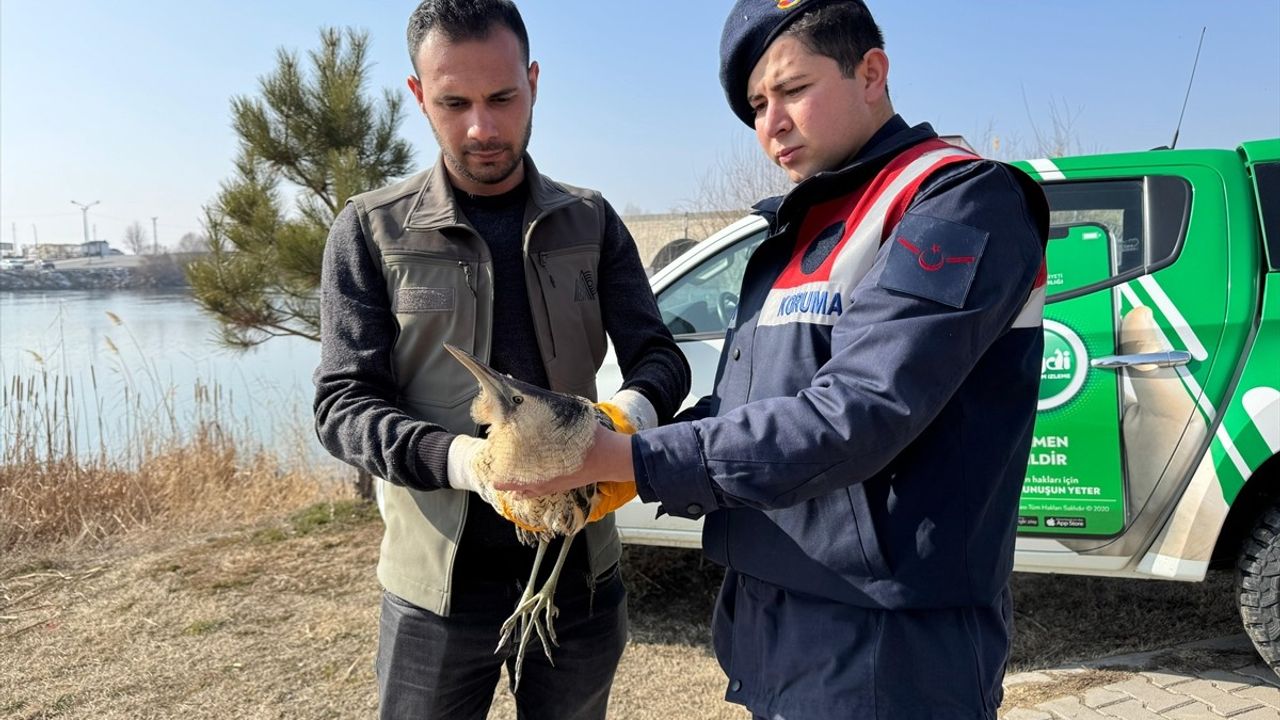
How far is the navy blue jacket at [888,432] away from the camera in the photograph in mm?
1210

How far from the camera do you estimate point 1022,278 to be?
4.15 ft

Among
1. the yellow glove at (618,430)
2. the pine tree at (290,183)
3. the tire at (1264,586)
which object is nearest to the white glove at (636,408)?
the yellow glove at (618,430)

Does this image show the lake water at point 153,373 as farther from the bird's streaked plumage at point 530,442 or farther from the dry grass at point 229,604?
the bird's streaked plumage at point 530,442

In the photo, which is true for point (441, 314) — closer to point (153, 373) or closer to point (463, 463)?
point (463, 463)

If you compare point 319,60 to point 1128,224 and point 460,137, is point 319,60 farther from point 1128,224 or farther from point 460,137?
point 1128,224

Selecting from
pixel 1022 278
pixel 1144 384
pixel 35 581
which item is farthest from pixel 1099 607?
pixel 35 581

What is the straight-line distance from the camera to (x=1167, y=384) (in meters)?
3.07

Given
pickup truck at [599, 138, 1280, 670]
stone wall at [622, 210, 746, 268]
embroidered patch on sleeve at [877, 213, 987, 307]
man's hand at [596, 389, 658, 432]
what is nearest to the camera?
embroidered patch on sleeve at [877, 213, 987, 307]

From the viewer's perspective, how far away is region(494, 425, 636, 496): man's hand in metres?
1.34

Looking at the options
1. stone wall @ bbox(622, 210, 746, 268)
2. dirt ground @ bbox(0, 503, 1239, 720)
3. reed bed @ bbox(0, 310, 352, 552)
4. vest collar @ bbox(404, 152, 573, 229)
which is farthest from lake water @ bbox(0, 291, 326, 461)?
vest collar @ bbox(404, 152, 573, 229)

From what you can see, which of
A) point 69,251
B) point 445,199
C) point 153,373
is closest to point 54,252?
point 69,251

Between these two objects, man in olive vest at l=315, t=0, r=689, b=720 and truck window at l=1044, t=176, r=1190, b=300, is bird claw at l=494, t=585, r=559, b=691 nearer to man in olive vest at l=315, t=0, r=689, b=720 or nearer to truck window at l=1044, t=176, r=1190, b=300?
man in olive vest at l=315, t=0, r=689, b=720

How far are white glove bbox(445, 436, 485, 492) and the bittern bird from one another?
2 cm

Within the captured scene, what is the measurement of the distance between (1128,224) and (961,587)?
8.37 ft
